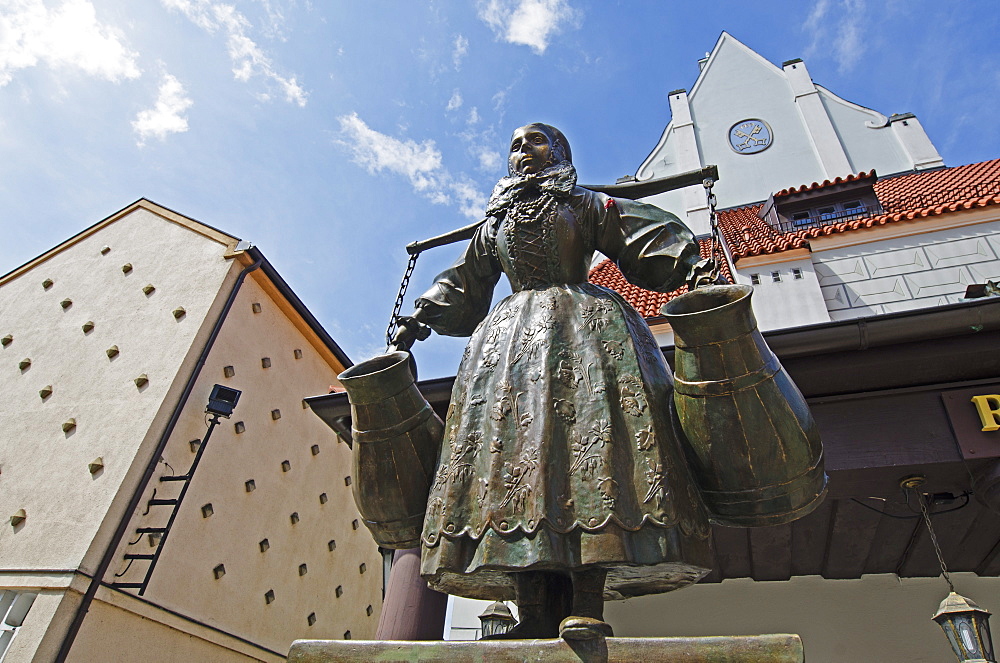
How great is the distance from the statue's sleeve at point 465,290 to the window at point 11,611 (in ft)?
18.9

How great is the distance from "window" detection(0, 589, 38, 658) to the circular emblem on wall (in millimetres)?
13734

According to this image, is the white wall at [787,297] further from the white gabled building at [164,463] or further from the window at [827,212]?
the white gabled building at [164,463]

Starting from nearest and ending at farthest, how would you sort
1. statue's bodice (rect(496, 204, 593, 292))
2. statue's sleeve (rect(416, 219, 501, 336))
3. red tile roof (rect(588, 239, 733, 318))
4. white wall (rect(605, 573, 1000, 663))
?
statue's bodice (rect(496, 204, 593, 292)) → statue's sleeve (rect(416, 219, 501, 336)) → white wall (rect(605, 573, 1000, 663)) → red tile roof (rect(588, 239, 733, 318))

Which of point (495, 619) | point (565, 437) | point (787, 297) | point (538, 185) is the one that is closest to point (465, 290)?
→ point (538, 185)

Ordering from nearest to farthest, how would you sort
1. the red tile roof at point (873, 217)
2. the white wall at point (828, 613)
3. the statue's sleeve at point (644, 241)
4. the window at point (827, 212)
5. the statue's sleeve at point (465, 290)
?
the statue's sleeve at point (644, 241) → the statue's sleeve at point (465, 290) → the white wall at point (828, 613) → the red tile roof at point (873, 217) → the window at point (827, 212)

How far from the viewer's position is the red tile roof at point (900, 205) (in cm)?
733

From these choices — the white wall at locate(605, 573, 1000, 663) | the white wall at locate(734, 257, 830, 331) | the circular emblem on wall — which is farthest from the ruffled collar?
the circular emblem on wall

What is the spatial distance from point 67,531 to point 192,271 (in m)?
3.97

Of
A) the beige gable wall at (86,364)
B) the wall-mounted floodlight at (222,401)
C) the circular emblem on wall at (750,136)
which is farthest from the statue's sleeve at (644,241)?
the circular emblem on wall at (750,136)

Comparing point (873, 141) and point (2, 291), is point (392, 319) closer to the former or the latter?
point (2, 291)

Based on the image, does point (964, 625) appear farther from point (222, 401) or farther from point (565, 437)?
point (222, 401)

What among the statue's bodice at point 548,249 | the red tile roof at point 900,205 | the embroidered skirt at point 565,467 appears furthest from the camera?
the red tile roof at point 900,205

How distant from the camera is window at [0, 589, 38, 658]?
5457 millimetres

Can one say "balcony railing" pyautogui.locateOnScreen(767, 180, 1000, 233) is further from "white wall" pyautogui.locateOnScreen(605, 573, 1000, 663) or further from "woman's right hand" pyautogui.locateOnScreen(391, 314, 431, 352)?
"woman's right hand" pyautogui.locateOnScreen(391, 314, 431, 352)
